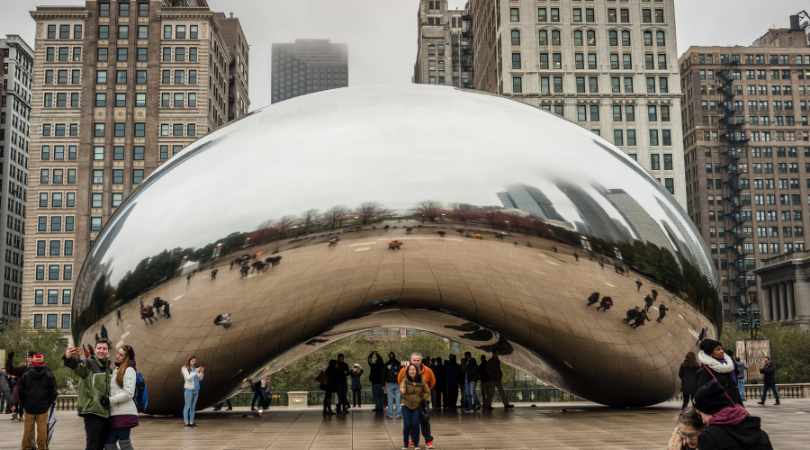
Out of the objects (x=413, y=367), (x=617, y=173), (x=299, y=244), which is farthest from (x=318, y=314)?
(x=617, y=173)

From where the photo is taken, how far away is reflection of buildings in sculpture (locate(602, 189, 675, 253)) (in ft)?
40.2

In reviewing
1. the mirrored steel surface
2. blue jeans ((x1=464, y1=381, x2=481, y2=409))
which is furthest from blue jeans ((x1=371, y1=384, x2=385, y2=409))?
the mirrored steel surface

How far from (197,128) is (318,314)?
77.4m

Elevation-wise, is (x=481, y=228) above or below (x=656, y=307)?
above

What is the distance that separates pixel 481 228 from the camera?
11484 mm

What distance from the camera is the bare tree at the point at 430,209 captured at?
11.4 m

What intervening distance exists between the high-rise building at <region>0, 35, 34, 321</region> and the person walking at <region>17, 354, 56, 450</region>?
115 m

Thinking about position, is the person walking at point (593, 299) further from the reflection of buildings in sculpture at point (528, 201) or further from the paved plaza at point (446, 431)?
the paved plaza at point (446, 431)

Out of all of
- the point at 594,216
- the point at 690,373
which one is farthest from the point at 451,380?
the point at 594,216

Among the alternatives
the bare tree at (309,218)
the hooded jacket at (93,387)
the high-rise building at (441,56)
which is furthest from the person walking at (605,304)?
the high-rise building at (441,56)

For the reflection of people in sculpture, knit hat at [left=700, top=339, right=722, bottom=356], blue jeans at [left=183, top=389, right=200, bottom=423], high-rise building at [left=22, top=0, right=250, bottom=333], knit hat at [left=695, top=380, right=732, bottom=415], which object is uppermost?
high-rise building at [left=22, top=0, right=250, bottom=333]

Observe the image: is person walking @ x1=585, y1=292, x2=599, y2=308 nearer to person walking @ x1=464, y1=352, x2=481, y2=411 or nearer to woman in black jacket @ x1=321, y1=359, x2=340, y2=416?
person walking @ x1=464, y1=352, x2=481, y2=411

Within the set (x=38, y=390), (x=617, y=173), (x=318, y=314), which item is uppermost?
(x=617, y=173)

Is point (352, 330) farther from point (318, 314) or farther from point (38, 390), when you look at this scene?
point (38, 390)
